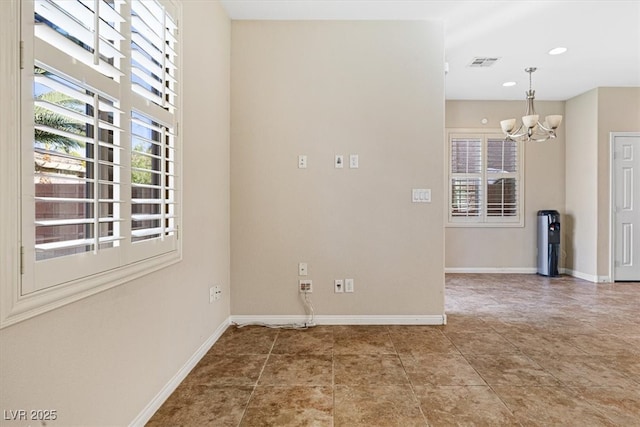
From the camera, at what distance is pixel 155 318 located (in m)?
1.73

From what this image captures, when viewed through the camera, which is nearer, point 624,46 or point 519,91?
point 624,46

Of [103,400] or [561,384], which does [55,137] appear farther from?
[561,384]

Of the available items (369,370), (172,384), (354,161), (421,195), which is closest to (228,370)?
(172,384)

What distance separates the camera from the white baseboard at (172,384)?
1620 mm

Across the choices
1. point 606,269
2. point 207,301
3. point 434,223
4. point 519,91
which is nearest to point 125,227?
point 207,301

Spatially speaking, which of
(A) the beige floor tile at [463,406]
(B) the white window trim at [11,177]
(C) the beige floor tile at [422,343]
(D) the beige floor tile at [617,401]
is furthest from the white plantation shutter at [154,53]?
(D) the beige floor tile at [617,401]

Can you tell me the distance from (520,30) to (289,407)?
3.79m

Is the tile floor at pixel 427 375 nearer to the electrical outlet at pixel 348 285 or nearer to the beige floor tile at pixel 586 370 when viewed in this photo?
the beige floor tile at pixel 586 370

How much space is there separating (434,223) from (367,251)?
65cm

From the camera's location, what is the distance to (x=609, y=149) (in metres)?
4.73

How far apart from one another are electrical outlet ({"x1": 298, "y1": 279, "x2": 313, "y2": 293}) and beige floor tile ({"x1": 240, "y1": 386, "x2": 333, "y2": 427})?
3.70ft

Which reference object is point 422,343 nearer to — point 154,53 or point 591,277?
point 154,53

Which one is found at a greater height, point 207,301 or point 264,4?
point 264,4

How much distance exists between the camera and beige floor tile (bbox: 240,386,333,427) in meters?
1.66
